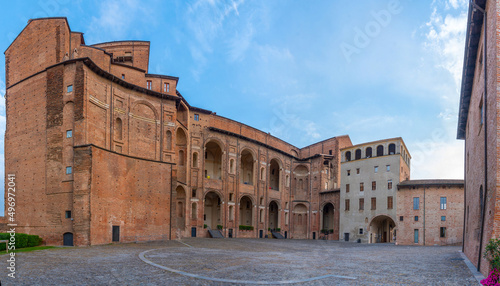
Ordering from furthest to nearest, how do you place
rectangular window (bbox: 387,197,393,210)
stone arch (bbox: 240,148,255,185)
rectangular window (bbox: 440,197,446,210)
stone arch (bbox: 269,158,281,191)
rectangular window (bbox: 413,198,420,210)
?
stone arch (bbox: 269,158,281,191) → stone arch (bbox: 240,148,255,185) → rectangular window (bbox: 387,197,393,210) → rectangular window (bbox: 413,198,420,210) → rectangular window (bbox: 440,197,446,210)

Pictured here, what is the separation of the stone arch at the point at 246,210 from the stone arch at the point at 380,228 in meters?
15.9

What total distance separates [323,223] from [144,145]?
33211 mm

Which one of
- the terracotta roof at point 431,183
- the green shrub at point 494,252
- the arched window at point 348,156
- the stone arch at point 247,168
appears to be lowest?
the green shrub at point 494,252

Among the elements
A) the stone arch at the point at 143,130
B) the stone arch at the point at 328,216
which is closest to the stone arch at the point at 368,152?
the stone arch at the point at 328,216

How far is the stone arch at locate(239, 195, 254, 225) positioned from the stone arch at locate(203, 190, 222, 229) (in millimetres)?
4758

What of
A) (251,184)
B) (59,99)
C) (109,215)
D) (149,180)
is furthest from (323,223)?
(59,99)

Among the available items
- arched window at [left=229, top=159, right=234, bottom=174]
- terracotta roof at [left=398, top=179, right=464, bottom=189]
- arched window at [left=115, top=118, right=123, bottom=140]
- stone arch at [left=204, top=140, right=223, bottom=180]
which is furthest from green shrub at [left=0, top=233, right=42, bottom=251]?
terracotta roof at [left=398, top=179, right=464, bottom=189]

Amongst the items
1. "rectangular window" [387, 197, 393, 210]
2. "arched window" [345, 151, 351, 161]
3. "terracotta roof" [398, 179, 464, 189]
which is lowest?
"rectangular window" [387, 197, 393, 210]

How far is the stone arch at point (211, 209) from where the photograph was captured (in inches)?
1894

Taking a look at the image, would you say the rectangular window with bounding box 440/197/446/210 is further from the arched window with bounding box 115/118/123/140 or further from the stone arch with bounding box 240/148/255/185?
the arched window with bounding box 115/118/123/140

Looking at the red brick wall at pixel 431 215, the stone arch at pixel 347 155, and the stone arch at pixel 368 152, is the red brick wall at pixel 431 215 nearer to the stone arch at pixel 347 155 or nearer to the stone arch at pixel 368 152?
the stone arch at pixel 368 152

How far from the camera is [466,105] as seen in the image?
22.2 m

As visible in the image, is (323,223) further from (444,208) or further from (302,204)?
(444,208)

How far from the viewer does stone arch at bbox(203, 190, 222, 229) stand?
48.1 m
